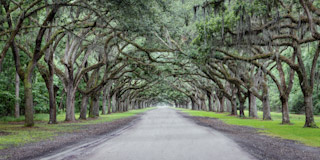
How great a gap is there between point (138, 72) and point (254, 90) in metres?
16.8

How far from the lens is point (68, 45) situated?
22.7 meters

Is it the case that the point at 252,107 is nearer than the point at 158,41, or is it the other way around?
the point at 158,41

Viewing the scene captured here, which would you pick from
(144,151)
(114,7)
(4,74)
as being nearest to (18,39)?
(114,7)

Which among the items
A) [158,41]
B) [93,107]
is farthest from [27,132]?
[93,107]

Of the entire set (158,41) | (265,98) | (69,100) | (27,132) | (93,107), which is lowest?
(27,132)

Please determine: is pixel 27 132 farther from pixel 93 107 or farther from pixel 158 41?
pixel 93 107

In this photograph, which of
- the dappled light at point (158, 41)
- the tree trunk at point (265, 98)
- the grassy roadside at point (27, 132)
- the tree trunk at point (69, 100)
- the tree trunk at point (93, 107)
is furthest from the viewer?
the tree trunk at point (93, 107)

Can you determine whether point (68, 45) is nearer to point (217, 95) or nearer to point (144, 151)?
point (144, 151)

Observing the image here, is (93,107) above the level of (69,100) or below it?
below

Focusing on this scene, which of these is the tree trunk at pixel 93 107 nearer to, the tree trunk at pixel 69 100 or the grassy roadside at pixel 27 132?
the tree trunk at pixel 69 100

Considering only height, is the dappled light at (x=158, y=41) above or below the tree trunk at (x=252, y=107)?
above

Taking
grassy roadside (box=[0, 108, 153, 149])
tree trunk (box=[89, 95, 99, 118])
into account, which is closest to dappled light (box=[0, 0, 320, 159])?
grassy roadside (box=[0, 108, 153, 149])

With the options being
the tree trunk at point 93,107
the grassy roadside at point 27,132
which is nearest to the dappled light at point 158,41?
the grassy roadside at point 27,132

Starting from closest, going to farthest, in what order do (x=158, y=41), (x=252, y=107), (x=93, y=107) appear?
(x=158, y=41)
(x=252, y=107)
(x=93, y=107)
